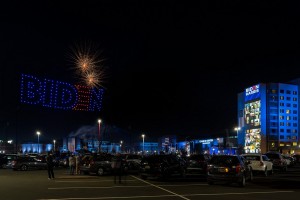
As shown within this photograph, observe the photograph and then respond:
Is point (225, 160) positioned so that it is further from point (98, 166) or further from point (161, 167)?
point (98, 166)

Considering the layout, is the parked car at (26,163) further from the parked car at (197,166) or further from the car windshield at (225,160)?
the car windshield at (225,160)

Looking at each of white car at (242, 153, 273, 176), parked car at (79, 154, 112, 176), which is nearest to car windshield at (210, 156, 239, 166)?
white car at (242, 153, 273, 176)

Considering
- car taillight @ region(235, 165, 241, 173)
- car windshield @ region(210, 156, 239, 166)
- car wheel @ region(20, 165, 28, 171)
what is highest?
car windshield @ region(210, 156, 239, 166)

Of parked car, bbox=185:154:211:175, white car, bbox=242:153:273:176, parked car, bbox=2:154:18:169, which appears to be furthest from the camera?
parked car, bbox=2:154:18:169

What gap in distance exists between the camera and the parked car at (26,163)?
1443 inches

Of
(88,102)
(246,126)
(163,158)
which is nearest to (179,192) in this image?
(163,158)

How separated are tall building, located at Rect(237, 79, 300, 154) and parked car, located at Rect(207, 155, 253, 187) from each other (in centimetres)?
10984

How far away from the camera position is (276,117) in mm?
129500

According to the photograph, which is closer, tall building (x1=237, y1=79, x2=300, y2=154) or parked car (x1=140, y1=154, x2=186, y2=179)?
parked car (x1=140, y1=154, x2=186, y2=179)

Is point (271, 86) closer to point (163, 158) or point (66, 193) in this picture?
point (163, 158)

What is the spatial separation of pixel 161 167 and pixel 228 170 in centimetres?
538

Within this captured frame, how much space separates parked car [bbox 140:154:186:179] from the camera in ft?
82.5

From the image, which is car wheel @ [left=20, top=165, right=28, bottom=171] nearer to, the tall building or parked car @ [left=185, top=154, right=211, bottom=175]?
parked car @ [left=185, top=154, right=211, bottom=175]

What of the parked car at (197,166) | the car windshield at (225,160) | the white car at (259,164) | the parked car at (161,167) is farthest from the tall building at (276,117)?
the car windshield at (225,160)
